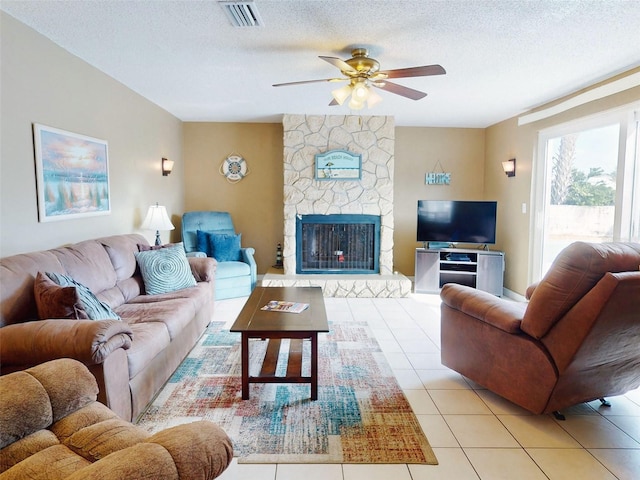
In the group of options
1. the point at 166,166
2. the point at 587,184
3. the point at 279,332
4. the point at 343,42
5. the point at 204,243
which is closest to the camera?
the point at 279,332

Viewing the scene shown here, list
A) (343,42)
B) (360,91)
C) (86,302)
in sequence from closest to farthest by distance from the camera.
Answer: (86,302) → (343,42) → (360,91)

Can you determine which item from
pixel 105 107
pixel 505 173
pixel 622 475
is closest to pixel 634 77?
pixel 505 173

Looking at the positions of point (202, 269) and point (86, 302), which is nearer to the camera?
point (86, 302)

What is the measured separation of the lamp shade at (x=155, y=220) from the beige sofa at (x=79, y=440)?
297 centimetres

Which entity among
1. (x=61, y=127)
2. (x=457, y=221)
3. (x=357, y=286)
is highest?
(x=61, y=127)

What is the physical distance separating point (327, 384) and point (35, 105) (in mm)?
2779

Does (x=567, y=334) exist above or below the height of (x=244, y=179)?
below

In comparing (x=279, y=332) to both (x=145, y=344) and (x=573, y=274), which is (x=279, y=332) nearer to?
(x=145, y=344)

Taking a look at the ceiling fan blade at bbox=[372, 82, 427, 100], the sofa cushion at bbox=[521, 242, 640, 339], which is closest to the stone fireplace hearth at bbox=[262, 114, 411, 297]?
the ceiling fan blade at bbox=[372, 82, 427, 100]

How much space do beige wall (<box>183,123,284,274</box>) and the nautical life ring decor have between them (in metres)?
0.06

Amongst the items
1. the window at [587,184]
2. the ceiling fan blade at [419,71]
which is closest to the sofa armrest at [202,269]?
the ceiling fan blade at [419,71]

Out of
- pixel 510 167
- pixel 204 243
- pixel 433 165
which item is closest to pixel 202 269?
pixel 204 243

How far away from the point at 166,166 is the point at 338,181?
227 centimetres

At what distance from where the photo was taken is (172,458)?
96 cm
